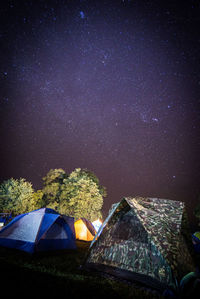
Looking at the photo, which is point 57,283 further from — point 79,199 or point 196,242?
point 79,199

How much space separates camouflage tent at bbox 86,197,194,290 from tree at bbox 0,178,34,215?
22.3m

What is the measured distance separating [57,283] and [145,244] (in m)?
2.28

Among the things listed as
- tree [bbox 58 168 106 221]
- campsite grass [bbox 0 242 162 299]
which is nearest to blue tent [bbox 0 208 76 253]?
campsite grass [bbox 0 242 162 299]

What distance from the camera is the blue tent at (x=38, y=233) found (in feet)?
15.3

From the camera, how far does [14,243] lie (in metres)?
4.70

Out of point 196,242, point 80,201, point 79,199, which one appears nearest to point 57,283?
point 196,242

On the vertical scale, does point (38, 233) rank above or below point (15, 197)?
above

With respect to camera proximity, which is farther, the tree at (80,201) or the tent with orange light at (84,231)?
the tree at (80,201)

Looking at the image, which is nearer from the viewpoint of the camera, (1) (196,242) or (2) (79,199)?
(1) (196,242)

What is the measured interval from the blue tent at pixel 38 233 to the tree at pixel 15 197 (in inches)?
760

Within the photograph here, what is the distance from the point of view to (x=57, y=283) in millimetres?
2764

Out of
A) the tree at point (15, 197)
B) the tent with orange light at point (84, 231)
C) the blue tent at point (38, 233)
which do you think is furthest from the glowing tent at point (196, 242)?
the tree at point (15, 197)

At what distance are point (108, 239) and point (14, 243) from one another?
361cm

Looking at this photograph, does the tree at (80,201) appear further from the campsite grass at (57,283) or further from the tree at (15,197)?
the campsite grass at (57,283)
